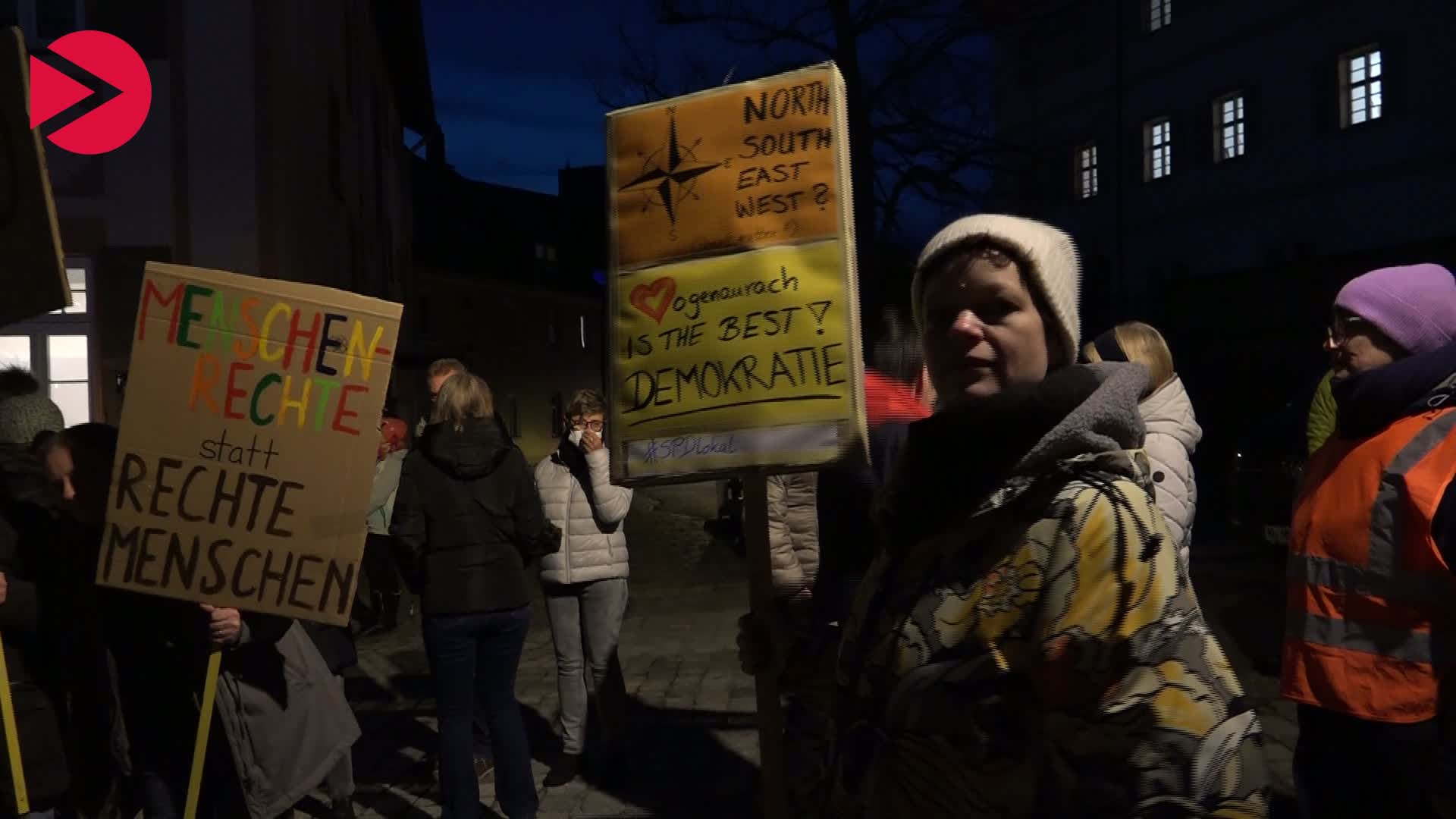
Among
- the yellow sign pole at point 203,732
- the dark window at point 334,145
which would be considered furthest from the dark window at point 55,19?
the yellow sign pole at point 203,732

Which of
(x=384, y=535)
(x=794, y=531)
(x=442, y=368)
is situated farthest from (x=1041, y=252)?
(x=384, y=535)

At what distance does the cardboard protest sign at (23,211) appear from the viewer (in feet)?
12.7

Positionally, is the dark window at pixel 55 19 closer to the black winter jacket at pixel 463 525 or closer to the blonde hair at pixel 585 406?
the blonde hair at pixel 585 406

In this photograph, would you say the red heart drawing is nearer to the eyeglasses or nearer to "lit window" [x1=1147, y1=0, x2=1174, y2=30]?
the eyeglasses

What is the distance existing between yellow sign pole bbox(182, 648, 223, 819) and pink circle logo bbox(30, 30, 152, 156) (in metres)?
8.82

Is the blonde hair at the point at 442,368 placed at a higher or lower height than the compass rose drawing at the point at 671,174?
lower

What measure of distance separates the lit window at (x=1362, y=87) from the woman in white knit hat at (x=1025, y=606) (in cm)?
2313

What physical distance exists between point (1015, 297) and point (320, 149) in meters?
13.8

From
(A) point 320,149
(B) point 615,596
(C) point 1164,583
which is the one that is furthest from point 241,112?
(C) point 1164,583

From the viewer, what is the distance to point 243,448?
396 centimetres

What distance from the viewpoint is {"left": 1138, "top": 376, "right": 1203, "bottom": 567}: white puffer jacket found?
4.74 m

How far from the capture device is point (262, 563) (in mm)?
3926

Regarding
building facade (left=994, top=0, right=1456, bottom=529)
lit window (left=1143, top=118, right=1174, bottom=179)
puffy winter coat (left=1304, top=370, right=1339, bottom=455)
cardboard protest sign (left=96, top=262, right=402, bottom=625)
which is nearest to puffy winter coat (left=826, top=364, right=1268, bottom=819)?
cardboard protest sign (left=96, top=262, right=402, bottom=625)

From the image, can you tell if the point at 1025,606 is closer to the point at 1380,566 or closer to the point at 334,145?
Result: the point at 1380,566
